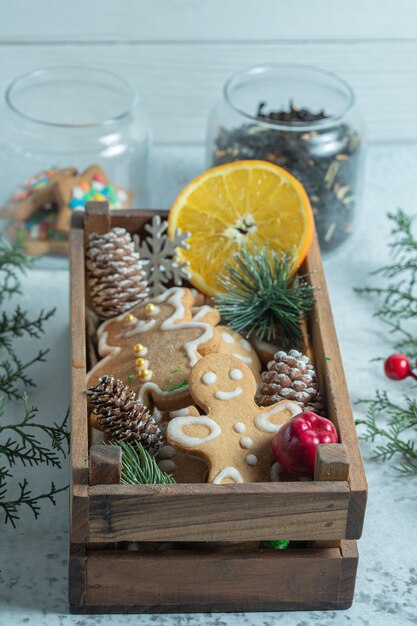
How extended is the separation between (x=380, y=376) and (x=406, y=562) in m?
0.28

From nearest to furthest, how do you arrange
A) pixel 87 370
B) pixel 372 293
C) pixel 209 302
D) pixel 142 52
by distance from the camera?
pixel 87 370 → pixel 209 302 → pixel 372 293 → pixel 142 52

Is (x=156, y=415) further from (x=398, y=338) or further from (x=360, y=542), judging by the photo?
(x=398, y=338)

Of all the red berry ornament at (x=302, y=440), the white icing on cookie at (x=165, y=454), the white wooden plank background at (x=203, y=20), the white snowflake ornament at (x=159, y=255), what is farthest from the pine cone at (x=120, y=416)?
the white wooden plank background at (x=203, y=20)

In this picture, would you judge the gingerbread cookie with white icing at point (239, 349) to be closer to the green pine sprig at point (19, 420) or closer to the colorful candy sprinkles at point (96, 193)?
the green pine sprig at point (19, 420)

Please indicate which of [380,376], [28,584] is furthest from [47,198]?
[28,584]

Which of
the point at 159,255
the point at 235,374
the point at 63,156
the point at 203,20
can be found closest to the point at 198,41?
the point at 203,20

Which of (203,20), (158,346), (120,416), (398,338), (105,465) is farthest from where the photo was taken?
(203,20)

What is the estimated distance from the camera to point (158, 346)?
1.07m

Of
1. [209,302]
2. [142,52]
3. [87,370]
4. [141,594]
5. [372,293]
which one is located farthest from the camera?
[142,52]

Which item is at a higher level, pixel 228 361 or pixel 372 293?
pixel 228 361

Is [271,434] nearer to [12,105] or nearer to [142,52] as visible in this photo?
[12,105]

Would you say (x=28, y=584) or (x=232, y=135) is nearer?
(x=28, y=584)

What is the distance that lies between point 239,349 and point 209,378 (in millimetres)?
106

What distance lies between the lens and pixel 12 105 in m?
1.46
